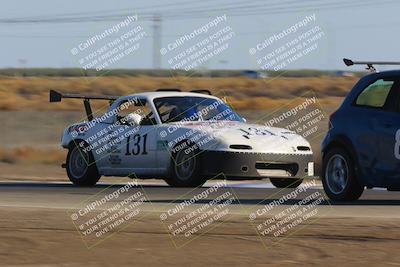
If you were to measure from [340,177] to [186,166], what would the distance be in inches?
134

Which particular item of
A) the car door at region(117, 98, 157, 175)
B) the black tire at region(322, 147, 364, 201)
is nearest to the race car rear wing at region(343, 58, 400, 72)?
the black tire at region(322, 147, 364, 201)

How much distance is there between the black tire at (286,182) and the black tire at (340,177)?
3352mm

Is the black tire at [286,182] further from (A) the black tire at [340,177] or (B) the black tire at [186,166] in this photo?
(A) the black tire at [340,177]

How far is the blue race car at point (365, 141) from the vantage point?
16.3 m

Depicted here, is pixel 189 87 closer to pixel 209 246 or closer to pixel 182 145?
pixel 182 145

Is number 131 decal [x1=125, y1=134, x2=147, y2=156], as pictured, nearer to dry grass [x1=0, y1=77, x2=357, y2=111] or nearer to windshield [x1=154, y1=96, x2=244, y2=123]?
windshield [x1=154, y1=96, x2=244, y2=123]

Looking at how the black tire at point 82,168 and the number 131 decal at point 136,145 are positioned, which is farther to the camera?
the black tire at point 82,168

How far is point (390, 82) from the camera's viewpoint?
656 inches

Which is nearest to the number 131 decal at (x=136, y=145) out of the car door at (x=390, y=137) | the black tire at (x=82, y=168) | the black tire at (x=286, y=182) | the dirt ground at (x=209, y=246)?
the black tire at (x=82, y=168)

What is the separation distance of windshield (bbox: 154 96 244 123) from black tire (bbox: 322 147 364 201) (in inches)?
158

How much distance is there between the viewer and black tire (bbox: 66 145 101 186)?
861 inches

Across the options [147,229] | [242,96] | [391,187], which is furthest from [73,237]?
[242,96]

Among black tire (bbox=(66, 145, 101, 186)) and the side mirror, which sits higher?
the side mirror

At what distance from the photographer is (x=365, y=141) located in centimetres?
1664
